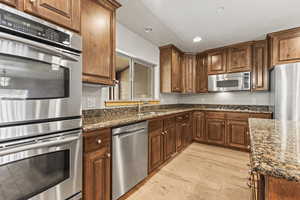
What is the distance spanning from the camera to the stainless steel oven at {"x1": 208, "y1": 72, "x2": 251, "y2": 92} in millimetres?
3539

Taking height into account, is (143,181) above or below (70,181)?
below

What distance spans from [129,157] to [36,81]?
127cm

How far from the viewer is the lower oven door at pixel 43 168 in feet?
2.77

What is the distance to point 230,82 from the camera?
12.3 feet

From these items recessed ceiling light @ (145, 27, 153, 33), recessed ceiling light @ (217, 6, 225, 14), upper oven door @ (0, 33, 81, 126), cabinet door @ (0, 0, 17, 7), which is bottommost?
upper oven door @ (0, 33, 81, 126)

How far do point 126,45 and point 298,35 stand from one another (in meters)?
3.29

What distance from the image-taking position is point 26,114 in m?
0.90

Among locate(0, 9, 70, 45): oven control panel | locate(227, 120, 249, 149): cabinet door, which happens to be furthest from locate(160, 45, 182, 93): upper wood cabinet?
locate(0, 9, 70, 45): oven control panel

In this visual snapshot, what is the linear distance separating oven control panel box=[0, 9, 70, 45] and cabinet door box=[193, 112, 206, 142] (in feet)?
11.8

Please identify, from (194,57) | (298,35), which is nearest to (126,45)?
(194,57)

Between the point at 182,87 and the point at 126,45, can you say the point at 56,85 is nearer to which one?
the point at 126,45

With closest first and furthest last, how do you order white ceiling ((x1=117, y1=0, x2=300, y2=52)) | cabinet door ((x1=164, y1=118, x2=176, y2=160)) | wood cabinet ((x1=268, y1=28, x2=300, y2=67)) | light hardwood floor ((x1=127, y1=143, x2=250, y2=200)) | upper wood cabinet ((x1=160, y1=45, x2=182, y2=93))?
light hardwood floor ((x1=127, y1=143, x2=250, y2=200)), white ceiling ((x1=117, y1=0, x2=300, y2=52)), cabinet door ((x1=164, y1=118, x2=176, y2=160)), wood cabinet ((x1=268, y1=28, x2=300, y2=67)), upper wood cabinet ((x1=160, y1=45, x2=182, y2=93))

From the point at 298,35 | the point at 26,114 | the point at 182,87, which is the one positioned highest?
the point at 298,35

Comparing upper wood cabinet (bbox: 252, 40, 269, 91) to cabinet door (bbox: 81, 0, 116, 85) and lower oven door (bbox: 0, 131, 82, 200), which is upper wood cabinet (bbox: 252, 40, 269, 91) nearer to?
cabinet door (bbox: 81, 0, 116, 85)
